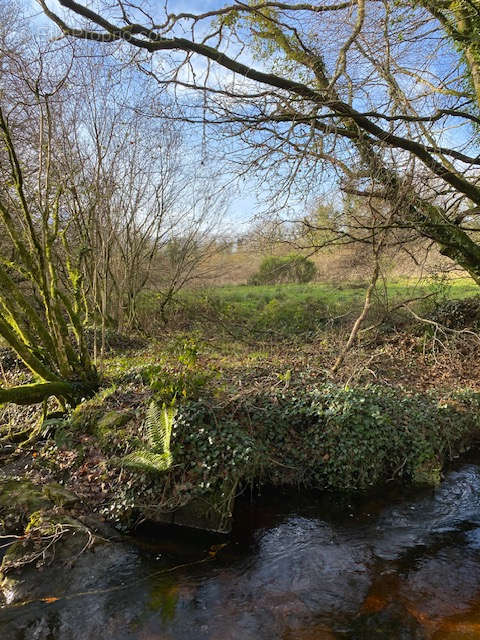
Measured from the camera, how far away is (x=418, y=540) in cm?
536

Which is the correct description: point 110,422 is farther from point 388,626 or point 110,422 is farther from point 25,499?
point 388,626

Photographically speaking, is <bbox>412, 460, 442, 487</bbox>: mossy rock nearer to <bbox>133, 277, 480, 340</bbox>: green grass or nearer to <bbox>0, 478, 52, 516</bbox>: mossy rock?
<bbox>0, 478, 52, 516</bbox>: mossy rock

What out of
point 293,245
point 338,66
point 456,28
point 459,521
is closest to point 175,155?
point 293,245

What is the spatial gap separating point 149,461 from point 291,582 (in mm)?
2052

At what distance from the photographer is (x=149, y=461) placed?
5.25 metres

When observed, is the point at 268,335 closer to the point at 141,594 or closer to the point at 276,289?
the point at 276,289

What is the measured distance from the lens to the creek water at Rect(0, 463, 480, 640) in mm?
3941

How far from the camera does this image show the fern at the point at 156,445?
5.25 m

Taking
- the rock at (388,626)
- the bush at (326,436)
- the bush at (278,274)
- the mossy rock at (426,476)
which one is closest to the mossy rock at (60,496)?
the bush at (326,436)

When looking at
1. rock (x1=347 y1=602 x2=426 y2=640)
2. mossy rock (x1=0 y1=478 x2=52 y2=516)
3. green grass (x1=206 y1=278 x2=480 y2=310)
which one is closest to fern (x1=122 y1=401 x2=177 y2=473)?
mossy rock (x1=0 y1=478 x2=52 y2=516)

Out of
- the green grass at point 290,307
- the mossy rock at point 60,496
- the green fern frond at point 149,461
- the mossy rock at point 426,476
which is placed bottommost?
the mossy rock at point 426,476

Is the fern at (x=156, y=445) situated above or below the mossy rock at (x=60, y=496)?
above

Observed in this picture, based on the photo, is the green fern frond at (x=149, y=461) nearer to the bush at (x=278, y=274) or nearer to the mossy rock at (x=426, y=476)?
the mossy rock at (x=426, y=476)

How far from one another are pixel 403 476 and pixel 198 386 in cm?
348
